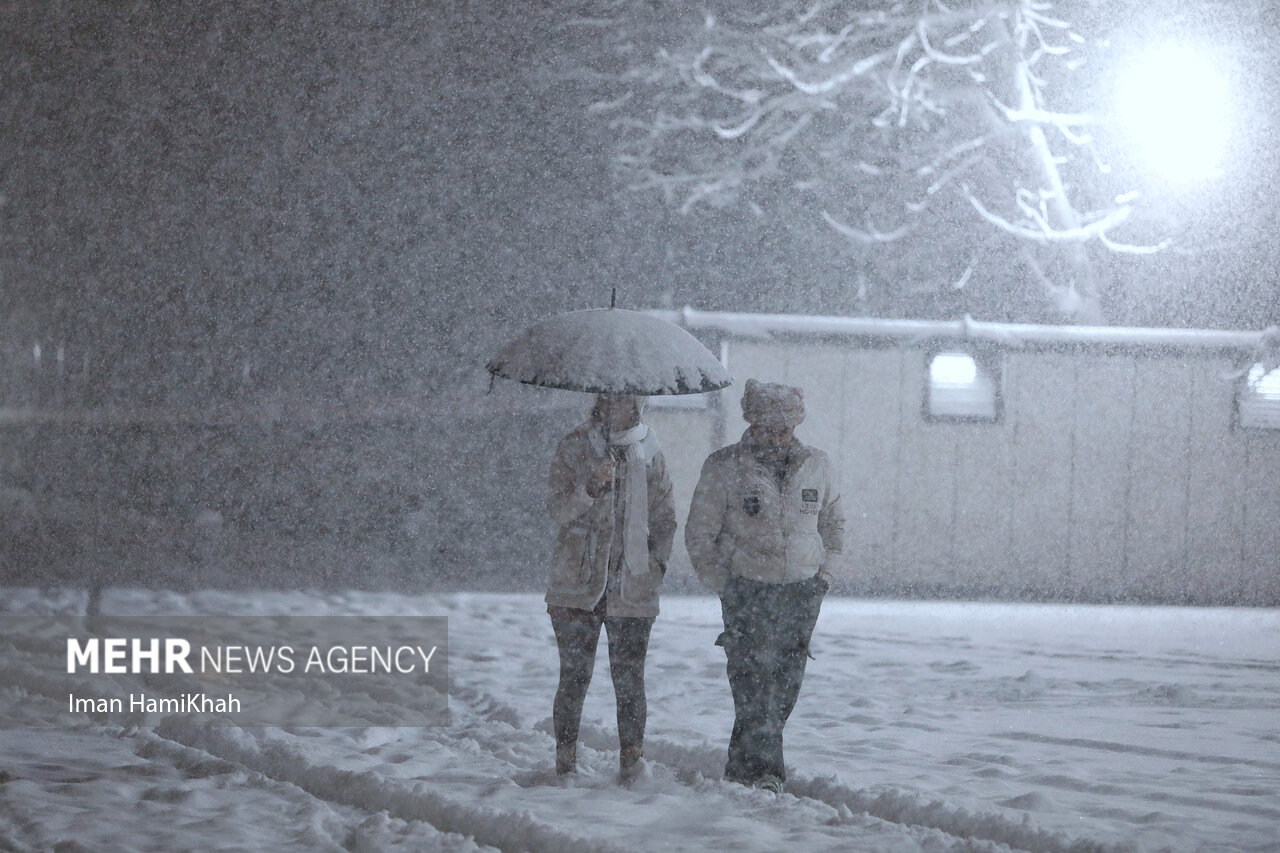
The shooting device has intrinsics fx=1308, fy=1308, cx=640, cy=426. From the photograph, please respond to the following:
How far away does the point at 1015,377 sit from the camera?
1221cm

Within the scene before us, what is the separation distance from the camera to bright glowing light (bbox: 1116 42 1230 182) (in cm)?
2016

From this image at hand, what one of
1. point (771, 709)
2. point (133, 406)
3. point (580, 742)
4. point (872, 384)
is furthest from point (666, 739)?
point (133, 406)

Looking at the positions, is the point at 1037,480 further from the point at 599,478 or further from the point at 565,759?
the point at 599,478

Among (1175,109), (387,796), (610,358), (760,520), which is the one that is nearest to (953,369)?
(760,520)

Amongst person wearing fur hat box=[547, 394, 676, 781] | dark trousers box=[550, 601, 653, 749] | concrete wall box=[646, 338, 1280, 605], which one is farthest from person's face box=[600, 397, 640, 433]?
concrete wall box=[646, 338, 1280, 605]

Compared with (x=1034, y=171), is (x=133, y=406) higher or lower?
lower

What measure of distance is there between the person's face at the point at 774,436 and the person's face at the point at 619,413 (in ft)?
1.45

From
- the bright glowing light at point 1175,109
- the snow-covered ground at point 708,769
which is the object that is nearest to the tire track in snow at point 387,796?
the snow-covered ground at point 708,769

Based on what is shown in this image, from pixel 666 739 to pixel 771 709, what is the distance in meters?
1.07

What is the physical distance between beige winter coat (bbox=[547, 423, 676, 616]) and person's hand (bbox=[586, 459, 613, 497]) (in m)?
0.02

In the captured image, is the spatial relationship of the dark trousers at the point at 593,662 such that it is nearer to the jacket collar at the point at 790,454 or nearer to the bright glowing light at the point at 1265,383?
the jacket collar at the point at 790,454

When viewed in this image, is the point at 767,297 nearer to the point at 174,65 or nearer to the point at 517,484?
the point at 517,484

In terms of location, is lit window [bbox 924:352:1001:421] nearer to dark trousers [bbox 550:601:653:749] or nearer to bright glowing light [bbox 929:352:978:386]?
bright glowing light [bbox 929:352:978:386]

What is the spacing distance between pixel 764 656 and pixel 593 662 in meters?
0.62
